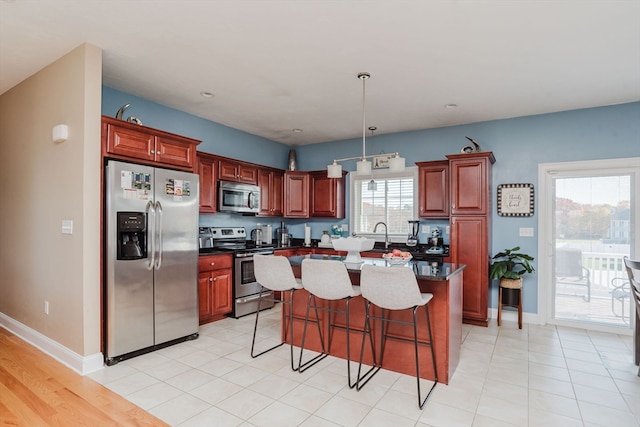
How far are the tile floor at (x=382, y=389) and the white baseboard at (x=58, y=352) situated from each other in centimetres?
9

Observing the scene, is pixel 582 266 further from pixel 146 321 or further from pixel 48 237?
pixel 48 237

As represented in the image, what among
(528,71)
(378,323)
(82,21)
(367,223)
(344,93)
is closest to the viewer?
(82,21)

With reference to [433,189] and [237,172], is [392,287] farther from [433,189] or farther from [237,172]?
[237,172]

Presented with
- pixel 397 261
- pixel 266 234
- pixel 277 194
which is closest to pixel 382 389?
pixel 397 261

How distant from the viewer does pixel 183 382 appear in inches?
111

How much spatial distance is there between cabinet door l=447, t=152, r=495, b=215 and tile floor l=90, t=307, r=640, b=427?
1675mm

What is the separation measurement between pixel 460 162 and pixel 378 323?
2.58 m

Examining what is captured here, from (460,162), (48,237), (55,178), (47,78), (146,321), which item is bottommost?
(146,321)

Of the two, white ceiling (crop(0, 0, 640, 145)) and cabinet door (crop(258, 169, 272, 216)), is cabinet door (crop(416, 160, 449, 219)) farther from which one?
cabinet door (crop(258, 169, 272, 216))

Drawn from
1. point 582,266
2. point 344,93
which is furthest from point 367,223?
point 582,266

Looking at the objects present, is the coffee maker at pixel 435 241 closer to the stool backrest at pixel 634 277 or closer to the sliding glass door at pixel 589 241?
the sliding glass door at pixel 589 241

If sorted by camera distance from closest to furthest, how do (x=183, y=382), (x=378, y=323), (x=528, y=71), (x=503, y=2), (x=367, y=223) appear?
(x=503, y=2)
(x=183, y=382)
(x=378, y=323)
(x=528, y=71)
(x=367, y=223)

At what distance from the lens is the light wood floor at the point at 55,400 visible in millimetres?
2273

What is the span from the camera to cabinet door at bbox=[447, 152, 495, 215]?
4484 mm
